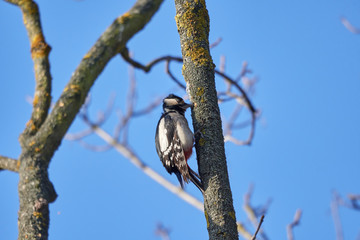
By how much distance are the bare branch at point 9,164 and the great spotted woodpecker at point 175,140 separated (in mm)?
1371

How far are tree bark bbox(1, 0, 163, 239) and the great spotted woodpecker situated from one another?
2.74 feet

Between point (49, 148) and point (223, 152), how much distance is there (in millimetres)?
1821

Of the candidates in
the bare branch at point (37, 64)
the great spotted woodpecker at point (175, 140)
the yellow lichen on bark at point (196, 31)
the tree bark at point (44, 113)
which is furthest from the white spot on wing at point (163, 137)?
the yellow lichen on bark at point (196, 31)

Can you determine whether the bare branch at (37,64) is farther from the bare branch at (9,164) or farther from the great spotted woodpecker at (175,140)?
the great spotted woodpecker at (175,140)

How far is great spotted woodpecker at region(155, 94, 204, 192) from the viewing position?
4.34 meters

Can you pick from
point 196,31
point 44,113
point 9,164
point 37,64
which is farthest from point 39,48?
point 196,31

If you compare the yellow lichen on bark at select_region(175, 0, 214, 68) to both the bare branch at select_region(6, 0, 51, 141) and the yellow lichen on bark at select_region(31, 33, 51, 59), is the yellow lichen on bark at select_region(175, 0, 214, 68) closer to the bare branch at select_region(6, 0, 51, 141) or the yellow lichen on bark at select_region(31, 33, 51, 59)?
the bare branch at select_region(6, 0, 51, 141)

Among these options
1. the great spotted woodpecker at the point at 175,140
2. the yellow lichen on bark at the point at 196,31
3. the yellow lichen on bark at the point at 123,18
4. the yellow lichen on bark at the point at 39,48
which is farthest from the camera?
the yellow lichen on bark at the point at 123,18

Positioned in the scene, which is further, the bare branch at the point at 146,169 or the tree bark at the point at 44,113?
the bare branch at the point at 146,169

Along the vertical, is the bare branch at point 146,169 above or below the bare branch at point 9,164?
above

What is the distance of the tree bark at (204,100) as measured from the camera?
9.52 ft

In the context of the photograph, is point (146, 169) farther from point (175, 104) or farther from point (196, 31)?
point (196, 31)

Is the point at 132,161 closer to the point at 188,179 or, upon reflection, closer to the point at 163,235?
the point at 163,235

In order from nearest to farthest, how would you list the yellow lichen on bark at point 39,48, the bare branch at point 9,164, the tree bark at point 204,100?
1. the tree bark at point 204,100
2. the bare branch at point 9,164
3. the yellow lichen on bark at point 39,48
